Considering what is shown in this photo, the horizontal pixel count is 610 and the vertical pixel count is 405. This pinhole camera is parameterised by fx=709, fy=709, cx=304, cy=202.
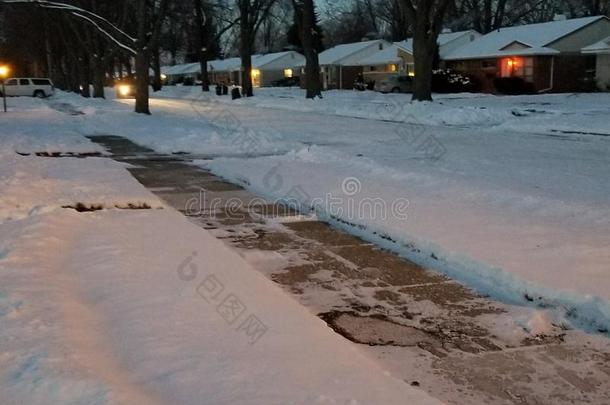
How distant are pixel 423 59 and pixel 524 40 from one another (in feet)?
56.3

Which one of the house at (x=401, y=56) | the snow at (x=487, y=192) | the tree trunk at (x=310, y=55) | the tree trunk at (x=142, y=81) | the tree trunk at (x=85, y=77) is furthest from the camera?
the house at (x=401, y=56)

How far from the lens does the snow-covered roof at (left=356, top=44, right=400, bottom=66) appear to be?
64188 mm

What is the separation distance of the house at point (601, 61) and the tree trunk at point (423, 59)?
14.5 meters

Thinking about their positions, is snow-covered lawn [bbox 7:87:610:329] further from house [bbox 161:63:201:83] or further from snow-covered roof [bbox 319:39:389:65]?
house [bbox 161:63:201:83]

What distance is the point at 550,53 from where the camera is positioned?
1788 inches

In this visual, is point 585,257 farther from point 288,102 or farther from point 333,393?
point 288,102

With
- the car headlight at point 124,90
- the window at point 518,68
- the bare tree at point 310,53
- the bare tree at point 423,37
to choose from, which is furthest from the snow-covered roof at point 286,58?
the bare tree at point 423,37

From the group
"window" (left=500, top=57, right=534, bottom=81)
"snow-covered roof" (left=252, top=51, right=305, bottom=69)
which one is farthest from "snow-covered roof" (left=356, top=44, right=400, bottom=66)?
"snow-covered roof" (left=252, top=51, right=305, bottom=69)

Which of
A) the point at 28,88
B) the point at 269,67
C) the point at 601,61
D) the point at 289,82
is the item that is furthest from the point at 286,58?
the point at 601,61

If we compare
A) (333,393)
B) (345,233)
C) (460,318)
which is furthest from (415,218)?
(333,393)

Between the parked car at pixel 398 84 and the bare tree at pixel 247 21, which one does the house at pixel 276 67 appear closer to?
the parked car at pixel 398 84

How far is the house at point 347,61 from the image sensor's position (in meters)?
70.4

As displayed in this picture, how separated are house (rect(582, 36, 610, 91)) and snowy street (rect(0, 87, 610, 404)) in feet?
110

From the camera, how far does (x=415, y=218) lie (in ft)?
28.7
